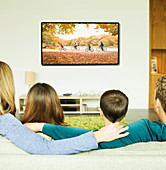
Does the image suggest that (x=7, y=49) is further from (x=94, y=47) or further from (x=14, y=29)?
(x=94, y=47)

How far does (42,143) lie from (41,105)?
551mm

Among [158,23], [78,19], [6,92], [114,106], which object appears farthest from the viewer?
[158,23]

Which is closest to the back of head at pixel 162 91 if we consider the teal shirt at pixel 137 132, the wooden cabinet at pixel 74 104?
the teal shirt at pixel 137 132

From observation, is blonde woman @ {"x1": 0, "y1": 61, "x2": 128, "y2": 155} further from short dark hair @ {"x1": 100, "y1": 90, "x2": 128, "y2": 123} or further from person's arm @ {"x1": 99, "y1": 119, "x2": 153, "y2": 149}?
short dark hair @ {"x1": 100, "y1": 90, "x2": 128, "y2": 123}

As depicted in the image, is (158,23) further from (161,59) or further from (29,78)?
(29,78)

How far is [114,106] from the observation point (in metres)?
1.50

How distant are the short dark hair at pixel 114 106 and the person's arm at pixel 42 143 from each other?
1.44 feet

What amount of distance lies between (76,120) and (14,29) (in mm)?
2848

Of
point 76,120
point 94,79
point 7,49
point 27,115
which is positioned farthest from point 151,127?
point 7,49

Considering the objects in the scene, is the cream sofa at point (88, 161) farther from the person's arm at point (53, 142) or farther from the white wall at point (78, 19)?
the white wall at point (78, 19)

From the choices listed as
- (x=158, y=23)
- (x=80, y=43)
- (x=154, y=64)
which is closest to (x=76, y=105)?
(x=80, y=43)

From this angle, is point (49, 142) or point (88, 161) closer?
point (88, 161)

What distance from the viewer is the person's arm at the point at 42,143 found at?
1.07m

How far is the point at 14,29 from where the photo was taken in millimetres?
6289
